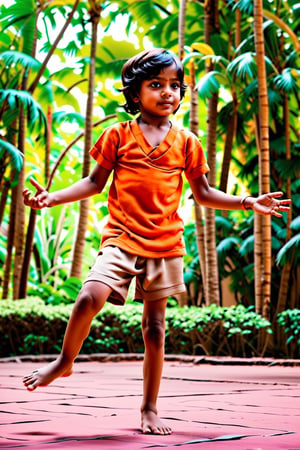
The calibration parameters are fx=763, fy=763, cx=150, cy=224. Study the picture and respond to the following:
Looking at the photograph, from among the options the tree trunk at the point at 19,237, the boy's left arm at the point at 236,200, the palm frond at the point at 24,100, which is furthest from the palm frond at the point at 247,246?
the boy's left arm at the point at 236,200

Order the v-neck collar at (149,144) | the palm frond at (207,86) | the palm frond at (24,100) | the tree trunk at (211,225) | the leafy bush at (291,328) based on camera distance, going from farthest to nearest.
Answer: the palm frond at (24,100) < the tree trunk at (211,225) < the palm frond at (207,86) < the leafy bush at (291,328) < the v-neck collar at (149,144)

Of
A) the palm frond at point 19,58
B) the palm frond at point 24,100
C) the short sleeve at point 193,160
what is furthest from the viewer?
the palm frond at point 19,58

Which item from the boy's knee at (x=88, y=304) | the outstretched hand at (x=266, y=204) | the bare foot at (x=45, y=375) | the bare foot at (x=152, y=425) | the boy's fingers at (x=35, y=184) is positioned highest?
the boy's fingers at (x=35, y=184)

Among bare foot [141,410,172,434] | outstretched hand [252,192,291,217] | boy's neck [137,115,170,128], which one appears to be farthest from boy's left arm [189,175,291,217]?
bare foot [141,410,172,434]

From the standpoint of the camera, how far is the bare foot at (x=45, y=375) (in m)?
2.46

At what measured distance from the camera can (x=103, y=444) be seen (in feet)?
7.11

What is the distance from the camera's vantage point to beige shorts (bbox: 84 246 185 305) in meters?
2.56

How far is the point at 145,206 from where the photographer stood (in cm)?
266

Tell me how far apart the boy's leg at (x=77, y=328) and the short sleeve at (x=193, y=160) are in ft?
1.95

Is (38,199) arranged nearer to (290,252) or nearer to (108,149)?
(108,149)

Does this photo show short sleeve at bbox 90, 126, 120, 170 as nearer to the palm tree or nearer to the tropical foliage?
the tropical foliage

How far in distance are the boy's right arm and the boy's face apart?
30 centimetres

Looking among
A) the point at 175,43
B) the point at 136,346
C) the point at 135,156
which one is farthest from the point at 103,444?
the point at 175,43

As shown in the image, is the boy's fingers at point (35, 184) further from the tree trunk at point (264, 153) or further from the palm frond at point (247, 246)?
the palm frond at point (247, 246)
